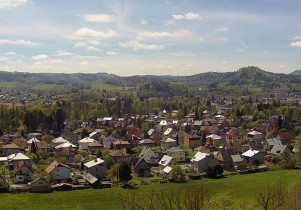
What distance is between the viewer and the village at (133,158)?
3347 cm

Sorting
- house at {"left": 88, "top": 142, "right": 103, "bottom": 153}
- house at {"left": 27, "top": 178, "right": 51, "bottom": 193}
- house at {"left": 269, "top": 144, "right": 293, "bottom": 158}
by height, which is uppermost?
house at {"left": 269, "top": 144, "right": 293, "bottom": 158}

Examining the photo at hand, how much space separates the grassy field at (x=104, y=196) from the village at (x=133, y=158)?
170 centimetres

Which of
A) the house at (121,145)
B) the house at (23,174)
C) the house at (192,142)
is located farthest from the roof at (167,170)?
the house at (192,142)

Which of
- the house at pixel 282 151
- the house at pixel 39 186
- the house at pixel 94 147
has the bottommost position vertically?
the house at pixel 94 147

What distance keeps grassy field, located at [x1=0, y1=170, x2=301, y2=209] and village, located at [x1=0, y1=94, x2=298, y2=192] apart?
5.58 ft

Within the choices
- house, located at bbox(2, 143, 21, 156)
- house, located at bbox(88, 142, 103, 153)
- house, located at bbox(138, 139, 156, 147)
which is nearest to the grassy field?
house, located at bbox(2, 143, 21, 156)

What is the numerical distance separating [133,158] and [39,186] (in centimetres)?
1185

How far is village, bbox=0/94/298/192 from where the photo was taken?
3347 centimetres

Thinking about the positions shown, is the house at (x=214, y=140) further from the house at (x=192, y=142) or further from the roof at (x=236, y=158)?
the roof at (x=236, y=158)

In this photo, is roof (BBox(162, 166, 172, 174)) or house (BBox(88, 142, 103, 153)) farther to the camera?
house (BBox(88, 142, 103, 153))

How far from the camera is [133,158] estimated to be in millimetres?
39000

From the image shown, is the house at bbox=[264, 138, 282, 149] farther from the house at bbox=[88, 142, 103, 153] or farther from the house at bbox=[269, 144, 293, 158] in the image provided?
the house at bbox=[88, 142, 103, 153]

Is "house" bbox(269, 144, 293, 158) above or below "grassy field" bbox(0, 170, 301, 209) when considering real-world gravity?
above

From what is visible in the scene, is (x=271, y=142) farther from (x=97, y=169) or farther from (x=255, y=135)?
(x=97, y=169)
